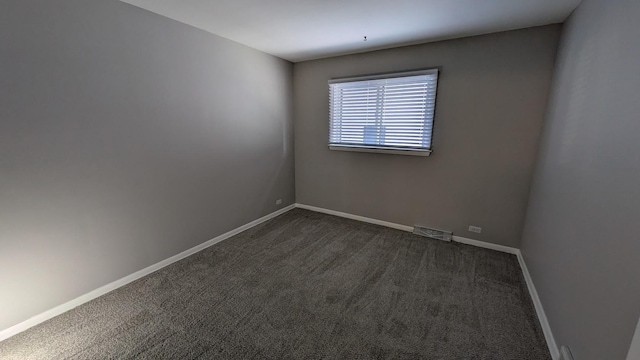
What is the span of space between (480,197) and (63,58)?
408 centimetres

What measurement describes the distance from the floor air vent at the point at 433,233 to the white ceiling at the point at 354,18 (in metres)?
2.32

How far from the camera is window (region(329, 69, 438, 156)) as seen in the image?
313 centimetres

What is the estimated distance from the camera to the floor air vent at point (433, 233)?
3227mm

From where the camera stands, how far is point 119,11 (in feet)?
6.71

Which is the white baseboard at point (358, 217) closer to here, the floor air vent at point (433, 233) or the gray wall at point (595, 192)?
the floor air vent at point (433, 233)

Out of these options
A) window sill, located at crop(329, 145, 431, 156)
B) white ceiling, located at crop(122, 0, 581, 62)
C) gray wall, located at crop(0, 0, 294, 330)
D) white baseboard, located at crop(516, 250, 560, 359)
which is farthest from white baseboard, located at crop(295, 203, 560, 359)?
white ceiling, located at crop(122, 0, 581, 62)

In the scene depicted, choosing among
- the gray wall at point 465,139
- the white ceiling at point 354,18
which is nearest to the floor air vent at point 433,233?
the gray wall at point 465,139

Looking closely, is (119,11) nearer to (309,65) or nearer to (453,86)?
(309,65)

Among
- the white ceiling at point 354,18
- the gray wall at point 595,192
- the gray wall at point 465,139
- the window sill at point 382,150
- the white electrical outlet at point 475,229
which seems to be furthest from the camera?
the window sill at point 382,150

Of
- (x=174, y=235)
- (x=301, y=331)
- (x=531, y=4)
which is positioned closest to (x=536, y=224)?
(x=531, y=4)

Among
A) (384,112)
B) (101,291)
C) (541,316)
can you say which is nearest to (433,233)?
(541,316)

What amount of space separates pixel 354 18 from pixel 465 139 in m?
1.86

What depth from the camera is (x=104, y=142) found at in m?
2.08

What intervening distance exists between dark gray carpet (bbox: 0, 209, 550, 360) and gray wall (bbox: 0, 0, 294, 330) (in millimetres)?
383
